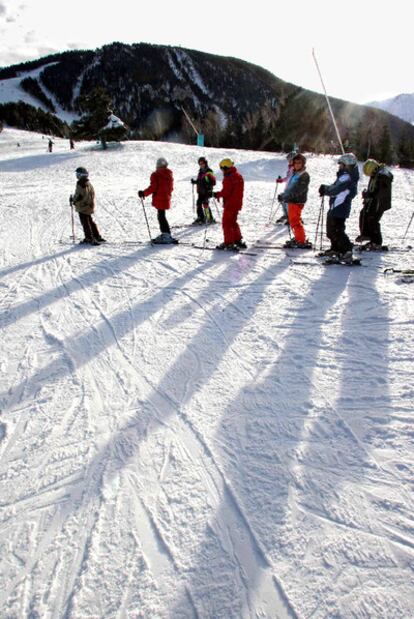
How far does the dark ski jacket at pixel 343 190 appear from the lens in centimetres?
613

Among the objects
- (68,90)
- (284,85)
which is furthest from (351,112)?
(68,90)

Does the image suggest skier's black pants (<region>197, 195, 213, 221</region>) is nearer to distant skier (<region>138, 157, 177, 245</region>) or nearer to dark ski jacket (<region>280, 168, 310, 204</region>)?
distant skier (<region>138, 157, 177, 245</region>)

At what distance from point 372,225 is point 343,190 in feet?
5.68

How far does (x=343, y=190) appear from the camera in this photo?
6.20m

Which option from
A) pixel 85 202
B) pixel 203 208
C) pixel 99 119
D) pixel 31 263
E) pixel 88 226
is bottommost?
pixel 31 263

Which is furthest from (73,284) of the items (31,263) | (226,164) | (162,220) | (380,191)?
(380,191)

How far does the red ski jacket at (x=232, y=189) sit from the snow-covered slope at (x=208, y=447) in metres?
1.93

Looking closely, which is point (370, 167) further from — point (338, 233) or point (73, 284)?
point (73, 284)

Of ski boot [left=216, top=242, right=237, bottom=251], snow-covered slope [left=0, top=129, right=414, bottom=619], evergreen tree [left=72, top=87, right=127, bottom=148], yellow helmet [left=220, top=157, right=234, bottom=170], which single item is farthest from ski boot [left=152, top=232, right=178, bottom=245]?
evergreen tree [left=72, top=87, right=127, bottom=148]

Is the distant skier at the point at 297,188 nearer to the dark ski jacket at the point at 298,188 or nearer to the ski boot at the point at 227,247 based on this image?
the dark ski jacket at the point at 298,188

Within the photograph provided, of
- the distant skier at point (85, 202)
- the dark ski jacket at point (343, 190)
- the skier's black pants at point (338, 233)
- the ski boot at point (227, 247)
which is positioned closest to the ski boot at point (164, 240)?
the ski boot at point (227, 247)

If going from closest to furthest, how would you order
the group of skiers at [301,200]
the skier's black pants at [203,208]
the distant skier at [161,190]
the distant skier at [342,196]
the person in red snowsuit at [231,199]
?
1. the distant skier at [342,196]
2. the group of skiers at [301,200]
3. the person in red snowsuit at [231,199]
4. the distant skier at [161,190]
5. the skier's black pants at [203,208]

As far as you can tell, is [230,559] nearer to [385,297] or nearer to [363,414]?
[363,414]

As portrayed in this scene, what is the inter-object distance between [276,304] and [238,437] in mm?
2572
